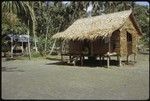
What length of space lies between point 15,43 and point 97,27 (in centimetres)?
2175

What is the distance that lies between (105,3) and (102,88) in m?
37.0

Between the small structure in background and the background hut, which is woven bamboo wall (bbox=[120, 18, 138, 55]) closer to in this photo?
the small structure in background

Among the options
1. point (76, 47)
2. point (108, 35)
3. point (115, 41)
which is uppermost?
point (108, 35)

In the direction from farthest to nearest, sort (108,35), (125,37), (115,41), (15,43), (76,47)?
(15,43)
(76,47)
(125,37)
(115,41)
(108,35)

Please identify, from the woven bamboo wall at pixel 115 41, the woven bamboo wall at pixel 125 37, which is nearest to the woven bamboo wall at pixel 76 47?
the woven bamboo wall at pixel 115 41

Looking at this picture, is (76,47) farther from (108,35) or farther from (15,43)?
(15,43)

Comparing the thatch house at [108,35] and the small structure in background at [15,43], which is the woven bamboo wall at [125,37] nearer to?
the thatch house at [108,35]

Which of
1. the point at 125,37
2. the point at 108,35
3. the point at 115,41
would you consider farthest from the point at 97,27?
the point at 108,35

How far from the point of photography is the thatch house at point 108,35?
25203 millimetres

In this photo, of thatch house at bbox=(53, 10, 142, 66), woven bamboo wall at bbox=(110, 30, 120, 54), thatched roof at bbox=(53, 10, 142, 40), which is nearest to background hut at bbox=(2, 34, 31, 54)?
thatched roof at bbox=(53, 10, 142, 40)

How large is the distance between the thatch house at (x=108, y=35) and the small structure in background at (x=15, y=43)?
13887mm

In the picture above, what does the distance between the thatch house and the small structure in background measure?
13887mm

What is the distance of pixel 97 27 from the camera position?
26750 millimetres

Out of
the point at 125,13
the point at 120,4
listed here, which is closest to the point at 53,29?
the point at 120,4
